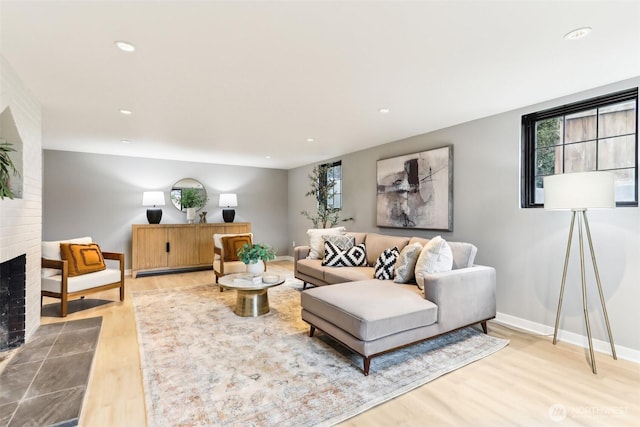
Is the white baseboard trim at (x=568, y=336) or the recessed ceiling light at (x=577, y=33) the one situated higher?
the recessed ceiling light at (x=577, y=33)

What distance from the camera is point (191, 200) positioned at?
6355 millimetres

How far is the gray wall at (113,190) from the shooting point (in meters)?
5.36

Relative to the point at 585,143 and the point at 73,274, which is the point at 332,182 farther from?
the point at 73,274

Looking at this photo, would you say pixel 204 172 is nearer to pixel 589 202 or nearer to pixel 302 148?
pixel 302 148

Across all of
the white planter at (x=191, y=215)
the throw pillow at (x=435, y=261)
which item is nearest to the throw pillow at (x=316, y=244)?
the throw pillow at (x=435, y=261)

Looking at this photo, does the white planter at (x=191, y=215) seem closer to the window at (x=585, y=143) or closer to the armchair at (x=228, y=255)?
the armchair at (x=228, y=255)

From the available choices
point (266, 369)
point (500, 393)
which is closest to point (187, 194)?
point (266, 369)

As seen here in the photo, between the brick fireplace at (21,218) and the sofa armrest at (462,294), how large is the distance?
11.0 feet

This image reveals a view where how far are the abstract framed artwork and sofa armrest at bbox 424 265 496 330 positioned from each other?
3.34 ft

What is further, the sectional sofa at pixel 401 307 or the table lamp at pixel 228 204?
the table lamp at pixel 228 204

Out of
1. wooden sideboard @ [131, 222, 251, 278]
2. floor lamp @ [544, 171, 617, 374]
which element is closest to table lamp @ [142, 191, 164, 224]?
wooden sideboard @ [131, 222, 251, 278]

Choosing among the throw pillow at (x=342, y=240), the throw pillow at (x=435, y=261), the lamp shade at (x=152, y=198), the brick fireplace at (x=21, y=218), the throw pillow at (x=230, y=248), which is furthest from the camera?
the lamp shade at (x=152, y=198)

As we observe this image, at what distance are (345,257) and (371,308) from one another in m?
1.77

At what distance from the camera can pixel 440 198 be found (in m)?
3.91
